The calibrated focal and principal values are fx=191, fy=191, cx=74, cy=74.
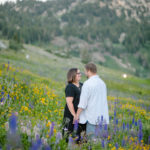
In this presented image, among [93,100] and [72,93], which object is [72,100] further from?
[93,100]

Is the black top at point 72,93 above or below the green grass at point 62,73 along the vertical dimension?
below

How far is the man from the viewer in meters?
4.40

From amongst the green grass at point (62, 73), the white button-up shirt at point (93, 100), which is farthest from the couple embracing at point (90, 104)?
the green grass at point (62, 73)

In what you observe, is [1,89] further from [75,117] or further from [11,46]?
[11,46]

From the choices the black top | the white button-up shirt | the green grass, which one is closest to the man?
the white button-up shirt

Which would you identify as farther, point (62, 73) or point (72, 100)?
point (62, 73)

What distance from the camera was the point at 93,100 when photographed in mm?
4445

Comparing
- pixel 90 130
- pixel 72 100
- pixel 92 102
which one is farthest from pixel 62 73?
pixel 92 102

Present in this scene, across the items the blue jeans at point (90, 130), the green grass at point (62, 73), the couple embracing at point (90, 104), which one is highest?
the green grass at point (62, 73)

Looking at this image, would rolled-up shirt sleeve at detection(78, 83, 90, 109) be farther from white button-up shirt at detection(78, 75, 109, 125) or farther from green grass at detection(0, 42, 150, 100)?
green grass at detection(0, 42, 150, 100)

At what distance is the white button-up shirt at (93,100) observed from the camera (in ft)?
14.4

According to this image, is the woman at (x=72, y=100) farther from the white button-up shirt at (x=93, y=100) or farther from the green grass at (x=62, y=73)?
the green grass at (x=62, y=73)

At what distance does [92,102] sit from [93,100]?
5 cm

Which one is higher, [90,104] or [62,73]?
[62,73]
